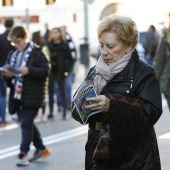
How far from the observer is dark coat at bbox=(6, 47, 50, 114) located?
8.30 meters

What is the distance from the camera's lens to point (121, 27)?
423cm

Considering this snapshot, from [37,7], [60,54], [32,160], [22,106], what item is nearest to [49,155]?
[32,160]

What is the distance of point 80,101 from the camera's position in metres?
4.28

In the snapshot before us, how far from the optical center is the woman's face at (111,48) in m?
4.26

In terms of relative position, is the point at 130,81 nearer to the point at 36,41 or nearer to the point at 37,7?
the point at 36,41

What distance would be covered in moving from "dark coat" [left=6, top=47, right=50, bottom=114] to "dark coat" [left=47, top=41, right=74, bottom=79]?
14.0 feet

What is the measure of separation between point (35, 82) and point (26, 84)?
0.11 meters

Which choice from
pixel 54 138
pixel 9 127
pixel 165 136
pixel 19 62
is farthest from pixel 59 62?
pixel 19 62

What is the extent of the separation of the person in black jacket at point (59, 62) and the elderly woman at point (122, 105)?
8302 mm

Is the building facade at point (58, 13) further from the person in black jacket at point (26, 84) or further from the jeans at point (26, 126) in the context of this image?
the jeans at point (26, 126)

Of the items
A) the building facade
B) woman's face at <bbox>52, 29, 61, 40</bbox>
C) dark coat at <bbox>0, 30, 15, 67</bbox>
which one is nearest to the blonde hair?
dark coat at <bbox>0, 30, 15, 67</bbox>

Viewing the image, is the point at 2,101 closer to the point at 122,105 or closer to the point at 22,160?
the point at 22,160

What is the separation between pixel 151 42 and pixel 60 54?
6376 millimetres

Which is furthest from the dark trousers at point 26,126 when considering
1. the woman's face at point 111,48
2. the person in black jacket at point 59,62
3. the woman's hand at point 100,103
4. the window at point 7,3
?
the window at point 7,3
